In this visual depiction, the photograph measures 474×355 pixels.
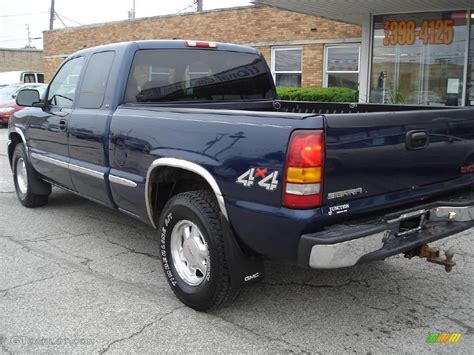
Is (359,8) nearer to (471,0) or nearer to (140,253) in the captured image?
(471,0)

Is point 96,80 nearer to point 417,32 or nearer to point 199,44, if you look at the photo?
point 199,44

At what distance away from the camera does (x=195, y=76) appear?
5039 millimetres

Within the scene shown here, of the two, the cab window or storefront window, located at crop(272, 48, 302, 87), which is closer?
the cab window

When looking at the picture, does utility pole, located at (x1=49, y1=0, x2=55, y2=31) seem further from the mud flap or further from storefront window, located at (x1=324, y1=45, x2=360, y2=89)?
the mud flap

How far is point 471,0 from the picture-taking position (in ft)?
35.8

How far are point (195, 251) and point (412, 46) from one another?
35.9ft

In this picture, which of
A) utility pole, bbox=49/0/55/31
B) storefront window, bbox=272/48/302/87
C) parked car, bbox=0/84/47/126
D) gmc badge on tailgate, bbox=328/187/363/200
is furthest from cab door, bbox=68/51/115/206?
utility pole, bbox=49/0/55/31

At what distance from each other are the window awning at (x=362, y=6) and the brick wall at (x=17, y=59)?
39.2 m

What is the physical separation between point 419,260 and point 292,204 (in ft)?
7.85

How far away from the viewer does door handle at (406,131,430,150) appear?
3.42m

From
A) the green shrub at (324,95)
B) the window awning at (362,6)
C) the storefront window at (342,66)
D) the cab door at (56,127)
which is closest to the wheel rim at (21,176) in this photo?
the cab door at (56,127)

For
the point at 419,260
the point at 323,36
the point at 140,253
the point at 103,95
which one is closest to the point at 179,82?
the point at 103,95

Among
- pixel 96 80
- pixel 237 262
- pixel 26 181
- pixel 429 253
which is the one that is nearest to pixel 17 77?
pixel 26 181

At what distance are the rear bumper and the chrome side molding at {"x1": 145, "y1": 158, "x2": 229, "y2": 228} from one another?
26.6 inches
